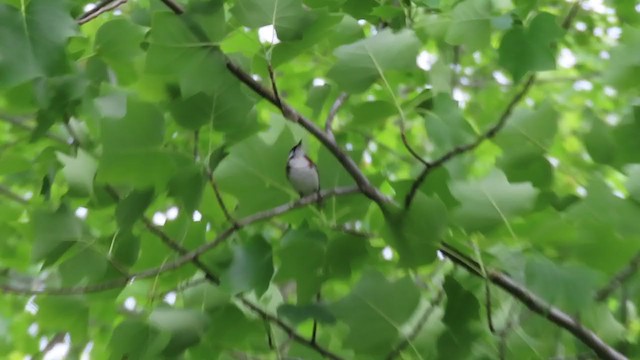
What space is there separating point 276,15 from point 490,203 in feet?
0.70

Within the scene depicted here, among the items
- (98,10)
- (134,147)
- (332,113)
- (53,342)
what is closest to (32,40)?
(134,147)

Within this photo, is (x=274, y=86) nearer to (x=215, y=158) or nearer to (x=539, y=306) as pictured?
(x=215, y=158)

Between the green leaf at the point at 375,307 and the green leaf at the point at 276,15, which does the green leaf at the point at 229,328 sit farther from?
the green leaf at the point at 276,15

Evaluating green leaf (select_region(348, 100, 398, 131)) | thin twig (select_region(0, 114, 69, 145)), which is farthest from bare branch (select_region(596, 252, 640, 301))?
thin twig (select_region(0, 114, 69, 145))

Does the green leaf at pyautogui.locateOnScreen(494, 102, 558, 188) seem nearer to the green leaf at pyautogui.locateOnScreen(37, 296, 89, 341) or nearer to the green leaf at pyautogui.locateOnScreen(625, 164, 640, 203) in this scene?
the green leaf at pyautogui.locateOnScreen(625, 164, 640, 203)

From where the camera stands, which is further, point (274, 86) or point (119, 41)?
point (119, 41)

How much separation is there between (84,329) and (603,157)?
1.58ft

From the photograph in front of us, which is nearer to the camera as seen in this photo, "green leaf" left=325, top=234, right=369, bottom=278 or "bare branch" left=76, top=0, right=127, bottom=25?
"green leaf" left=325, top=234, right=369, bottom=278

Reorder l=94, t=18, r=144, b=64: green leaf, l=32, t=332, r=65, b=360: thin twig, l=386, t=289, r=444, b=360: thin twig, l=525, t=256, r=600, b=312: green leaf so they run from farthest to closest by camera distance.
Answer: l=32, t=332, r=65, b=360: thin twig → l=94, t=18, r=144, b=64: green leaf → l=386, t=289, r=444, b=360: thin twig → l=525, t=256, r=600, b=312: green leaf

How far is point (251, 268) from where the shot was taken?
55 centimetres

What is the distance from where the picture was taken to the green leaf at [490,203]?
19.9 inches

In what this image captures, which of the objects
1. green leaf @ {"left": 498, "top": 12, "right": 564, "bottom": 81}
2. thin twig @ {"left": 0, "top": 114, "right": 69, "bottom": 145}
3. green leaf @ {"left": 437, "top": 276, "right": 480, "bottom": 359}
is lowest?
thin twig @ {"left": 0, "top": 114, "right": 69, "bottom": 145}

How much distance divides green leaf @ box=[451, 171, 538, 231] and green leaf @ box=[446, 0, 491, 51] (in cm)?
17

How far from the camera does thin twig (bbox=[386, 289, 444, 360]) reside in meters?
0.56
